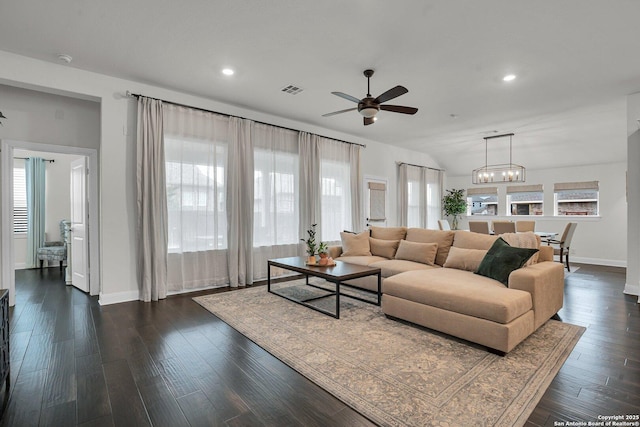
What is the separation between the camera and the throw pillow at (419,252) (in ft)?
14.9

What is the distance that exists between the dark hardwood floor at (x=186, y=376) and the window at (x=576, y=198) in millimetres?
5010

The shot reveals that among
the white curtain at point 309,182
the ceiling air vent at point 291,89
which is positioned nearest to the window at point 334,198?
the white curtain at point 309,182

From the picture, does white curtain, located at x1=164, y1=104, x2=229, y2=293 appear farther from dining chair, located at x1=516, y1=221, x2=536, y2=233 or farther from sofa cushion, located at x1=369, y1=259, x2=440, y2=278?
dining chair, located at x1=516, y1=221, x2=536, y2=233

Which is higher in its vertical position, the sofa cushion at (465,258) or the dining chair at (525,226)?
the dining chair at (525,226)

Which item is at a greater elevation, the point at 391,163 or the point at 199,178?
the point at 391,163

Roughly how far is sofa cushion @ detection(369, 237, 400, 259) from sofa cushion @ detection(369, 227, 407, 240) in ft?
0.45

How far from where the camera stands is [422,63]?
12.3ft

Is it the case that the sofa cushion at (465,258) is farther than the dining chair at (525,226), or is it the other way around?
the dining chair at (525,226)

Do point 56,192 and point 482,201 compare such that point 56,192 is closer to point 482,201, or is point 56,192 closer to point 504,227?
point 504,227

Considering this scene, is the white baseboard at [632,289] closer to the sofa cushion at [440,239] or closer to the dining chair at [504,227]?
the dining chair at [504,227]

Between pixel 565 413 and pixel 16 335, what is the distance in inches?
179

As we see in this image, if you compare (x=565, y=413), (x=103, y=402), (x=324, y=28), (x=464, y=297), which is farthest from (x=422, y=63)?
(x=103, y=402)

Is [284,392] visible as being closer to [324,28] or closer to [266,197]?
[324,28]

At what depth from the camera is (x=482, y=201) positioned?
973 cm
